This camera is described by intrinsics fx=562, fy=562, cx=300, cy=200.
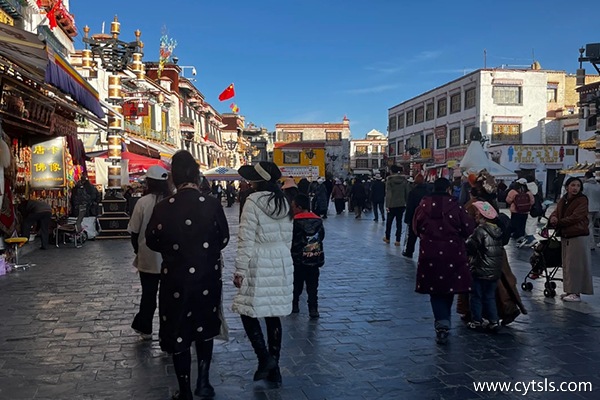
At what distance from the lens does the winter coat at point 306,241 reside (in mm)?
6652

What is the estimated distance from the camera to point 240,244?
14.6 feet

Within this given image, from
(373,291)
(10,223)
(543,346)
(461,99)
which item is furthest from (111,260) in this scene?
(461,99)

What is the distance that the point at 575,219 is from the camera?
23.7ft

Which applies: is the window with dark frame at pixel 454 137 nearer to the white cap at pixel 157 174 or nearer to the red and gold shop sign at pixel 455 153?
the red and gold shop sign at pixel 455 153

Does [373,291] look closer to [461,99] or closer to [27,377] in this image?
[27,377]

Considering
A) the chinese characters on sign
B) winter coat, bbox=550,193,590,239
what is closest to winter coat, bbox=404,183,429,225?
winter coat, bbox=550,193,590,239

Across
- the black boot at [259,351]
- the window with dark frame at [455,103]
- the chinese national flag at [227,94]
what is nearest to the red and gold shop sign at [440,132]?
the window with dark frame at [455,103]

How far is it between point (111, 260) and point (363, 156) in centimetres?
8376

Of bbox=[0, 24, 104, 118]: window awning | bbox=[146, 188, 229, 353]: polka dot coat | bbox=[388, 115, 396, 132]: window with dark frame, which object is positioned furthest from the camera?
bbox=[388, 115, 396, 132]: window with dark frame

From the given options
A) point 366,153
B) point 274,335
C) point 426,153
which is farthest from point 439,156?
point 274,335

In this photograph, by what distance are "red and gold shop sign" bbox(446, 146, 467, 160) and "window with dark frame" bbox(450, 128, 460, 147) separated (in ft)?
1.50

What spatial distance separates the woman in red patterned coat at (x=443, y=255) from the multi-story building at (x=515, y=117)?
33.1 meters

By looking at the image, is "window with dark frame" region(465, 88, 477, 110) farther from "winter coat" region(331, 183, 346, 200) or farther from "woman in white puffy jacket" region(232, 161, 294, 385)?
"woman in white puffy jacket" region(232, 161, 294, 385)

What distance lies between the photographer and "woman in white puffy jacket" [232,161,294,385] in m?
4.41
